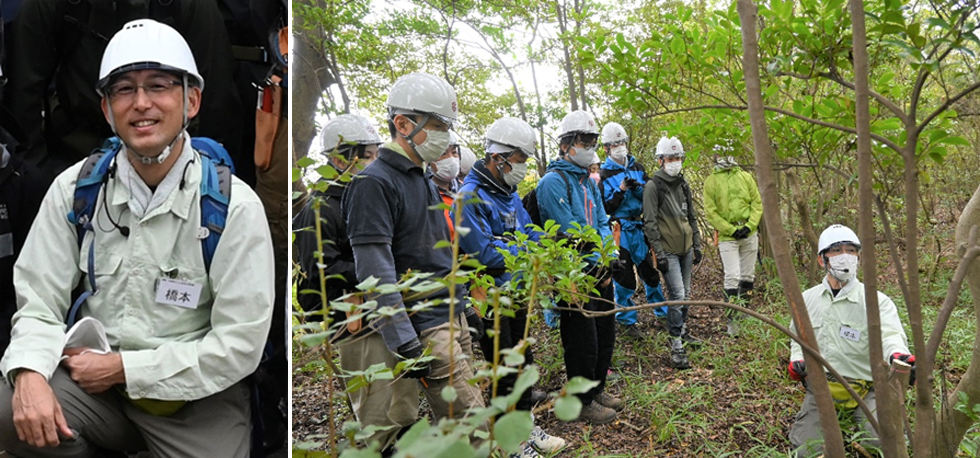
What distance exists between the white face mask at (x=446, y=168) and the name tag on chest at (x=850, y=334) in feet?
8.24

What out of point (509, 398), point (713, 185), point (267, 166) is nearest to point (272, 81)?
point (267, 166)

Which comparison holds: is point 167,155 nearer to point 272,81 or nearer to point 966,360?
point 272,81

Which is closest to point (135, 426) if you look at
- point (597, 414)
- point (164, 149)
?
point (164, 149)

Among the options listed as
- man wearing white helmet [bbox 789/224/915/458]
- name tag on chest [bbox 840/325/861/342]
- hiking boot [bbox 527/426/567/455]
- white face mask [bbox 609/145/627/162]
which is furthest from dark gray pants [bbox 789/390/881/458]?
white face mask [bbox 609/145/627/162]

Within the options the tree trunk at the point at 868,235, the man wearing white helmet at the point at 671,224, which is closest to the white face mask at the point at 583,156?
the man wearing white helmet at the point at 671,224

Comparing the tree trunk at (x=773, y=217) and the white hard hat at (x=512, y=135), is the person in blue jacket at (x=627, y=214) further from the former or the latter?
the tree trunk at (x=773, y=217)

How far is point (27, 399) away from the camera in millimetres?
1856

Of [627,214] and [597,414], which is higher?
[627,214]

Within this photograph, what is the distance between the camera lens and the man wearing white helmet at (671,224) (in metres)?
5.85

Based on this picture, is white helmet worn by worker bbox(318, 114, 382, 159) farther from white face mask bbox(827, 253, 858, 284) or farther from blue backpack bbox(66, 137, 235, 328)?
white face mask bbox(827, 253, 858, 284)

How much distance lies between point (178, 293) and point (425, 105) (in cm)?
129

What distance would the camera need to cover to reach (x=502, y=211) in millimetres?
4121

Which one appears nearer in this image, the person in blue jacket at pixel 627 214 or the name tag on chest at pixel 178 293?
the name tag on chest at pixel 178 293

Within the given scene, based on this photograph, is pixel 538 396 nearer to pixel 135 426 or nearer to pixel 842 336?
pixel 842 336
